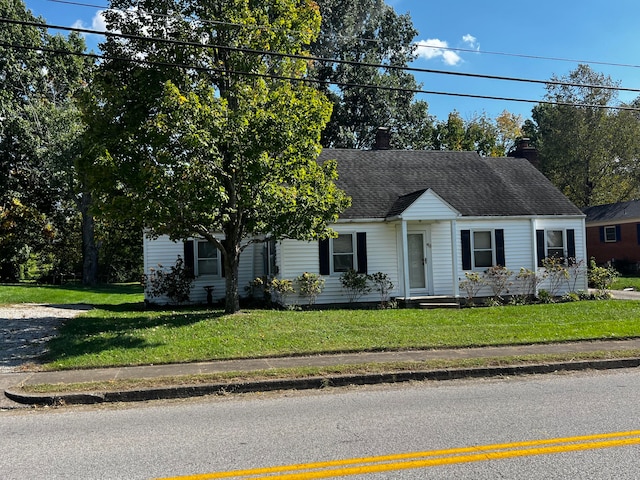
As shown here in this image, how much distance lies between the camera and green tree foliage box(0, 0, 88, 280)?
28234 mm

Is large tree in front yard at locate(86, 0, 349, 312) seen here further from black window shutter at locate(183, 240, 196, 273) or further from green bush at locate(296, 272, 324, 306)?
black window shutter at locate(183, 240, 196, 273)

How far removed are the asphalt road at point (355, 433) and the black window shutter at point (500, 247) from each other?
11183mm

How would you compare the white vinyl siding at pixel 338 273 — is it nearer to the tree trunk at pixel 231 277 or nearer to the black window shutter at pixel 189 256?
the tree trunk at pixel 231 277

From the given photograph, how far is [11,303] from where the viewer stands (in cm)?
1875

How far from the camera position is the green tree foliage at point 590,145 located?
132ft

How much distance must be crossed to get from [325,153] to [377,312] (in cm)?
856

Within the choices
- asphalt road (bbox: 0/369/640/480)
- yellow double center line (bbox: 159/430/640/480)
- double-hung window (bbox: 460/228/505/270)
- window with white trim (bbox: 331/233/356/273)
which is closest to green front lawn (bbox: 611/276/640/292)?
double-hung window (bbox: 460/228/505/270)

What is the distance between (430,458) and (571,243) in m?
17.4

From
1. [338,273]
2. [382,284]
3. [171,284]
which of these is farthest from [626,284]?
[171,284]

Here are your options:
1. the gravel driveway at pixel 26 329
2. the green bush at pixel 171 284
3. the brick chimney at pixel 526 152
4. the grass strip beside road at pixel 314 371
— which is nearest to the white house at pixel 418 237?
the green bush at pixel 171 284

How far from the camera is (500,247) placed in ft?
64.1

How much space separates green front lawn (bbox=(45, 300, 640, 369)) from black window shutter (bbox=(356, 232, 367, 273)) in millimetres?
2867

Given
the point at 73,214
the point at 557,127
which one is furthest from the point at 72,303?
the point at 557,127

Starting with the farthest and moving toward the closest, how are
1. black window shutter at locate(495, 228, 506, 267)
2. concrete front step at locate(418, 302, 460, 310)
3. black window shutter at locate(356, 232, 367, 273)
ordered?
1. black window shutter at locate(495, 228, 506, 267)
2. black window shutter at locate(356, 232, 367, 273)
3. concrete front step at locate(418, 302, 460, 310)
